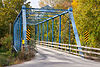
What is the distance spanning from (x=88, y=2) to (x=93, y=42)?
4085 millimetres

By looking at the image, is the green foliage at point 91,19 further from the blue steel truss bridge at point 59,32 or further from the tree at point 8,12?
the tree at point 8,12

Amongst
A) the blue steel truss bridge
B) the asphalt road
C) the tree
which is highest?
the tree

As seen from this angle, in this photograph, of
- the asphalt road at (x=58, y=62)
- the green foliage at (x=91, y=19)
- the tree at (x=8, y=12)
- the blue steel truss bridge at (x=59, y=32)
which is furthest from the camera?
the tree at (x=8, y=12)

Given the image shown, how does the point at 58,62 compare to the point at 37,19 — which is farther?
the point at 37,19

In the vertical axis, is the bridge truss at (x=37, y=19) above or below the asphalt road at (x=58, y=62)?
above

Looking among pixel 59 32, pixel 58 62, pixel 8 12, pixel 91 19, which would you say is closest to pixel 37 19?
pixel 8 12


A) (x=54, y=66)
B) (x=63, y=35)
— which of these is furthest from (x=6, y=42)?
(x=54, y=66)

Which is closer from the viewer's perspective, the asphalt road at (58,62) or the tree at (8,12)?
the asphalt road at (58,62)

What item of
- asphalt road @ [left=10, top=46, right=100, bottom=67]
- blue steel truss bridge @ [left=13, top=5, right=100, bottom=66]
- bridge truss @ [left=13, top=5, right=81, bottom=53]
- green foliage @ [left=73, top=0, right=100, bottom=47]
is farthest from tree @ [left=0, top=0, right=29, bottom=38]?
asphalt road @ [left=10, top=46, right=100, bottom=67]

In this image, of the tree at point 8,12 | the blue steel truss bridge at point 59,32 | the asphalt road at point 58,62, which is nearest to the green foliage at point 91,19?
the blue steel truss bridge at point 59,32

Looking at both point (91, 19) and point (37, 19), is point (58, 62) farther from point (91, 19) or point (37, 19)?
point (37, 19)

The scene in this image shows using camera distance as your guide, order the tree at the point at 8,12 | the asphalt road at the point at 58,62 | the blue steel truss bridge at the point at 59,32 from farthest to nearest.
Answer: the tree at the point at 8,12 < the blue steel truss bridge at the point at 59,32 < the asphalt road at the point at 58,62

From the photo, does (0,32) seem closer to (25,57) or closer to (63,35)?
(63,35)

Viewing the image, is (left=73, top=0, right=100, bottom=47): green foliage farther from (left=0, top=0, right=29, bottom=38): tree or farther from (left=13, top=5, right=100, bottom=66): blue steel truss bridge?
(left=0, top=0, right=29, bottom=38): tree
